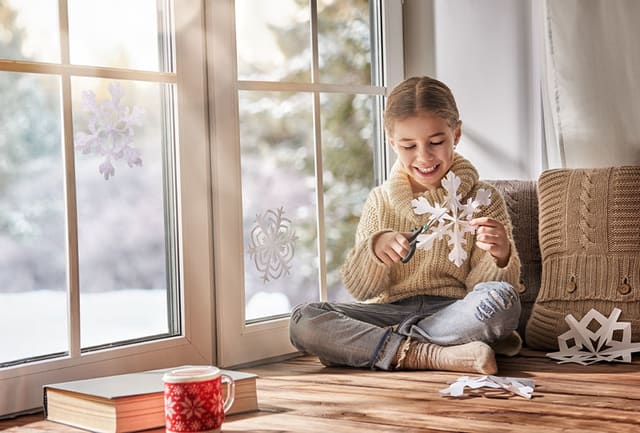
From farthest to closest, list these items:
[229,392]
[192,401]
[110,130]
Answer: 1. [110,130]
2. [229,392]
3. [192,401]

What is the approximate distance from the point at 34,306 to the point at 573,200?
1317 mm

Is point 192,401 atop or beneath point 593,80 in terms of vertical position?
beneath

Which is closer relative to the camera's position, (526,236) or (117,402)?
(117,402)

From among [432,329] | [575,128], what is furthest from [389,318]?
[575,128]

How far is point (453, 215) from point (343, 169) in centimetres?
55

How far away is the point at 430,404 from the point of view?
173 cm

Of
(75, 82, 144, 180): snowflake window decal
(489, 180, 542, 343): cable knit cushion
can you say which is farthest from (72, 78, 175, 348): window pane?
(489, 180, 542, 343): cable knit cushion

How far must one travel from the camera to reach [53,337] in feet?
6.21

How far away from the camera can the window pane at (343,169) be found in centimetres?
251

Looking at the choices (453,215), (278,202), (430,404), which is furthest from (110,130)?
(430,404)

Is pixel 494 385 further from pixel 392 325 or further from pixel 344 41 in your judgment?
pixel 344 41

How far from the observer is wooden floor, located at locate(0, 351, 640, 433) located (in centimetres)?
156

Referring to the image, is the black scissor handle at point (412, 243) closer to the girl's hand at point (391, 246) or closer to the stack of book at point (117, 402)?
the girl's hand at point (391, 246)

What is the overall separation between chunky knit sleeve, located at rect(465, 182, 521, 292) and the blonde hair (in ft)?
0.73
